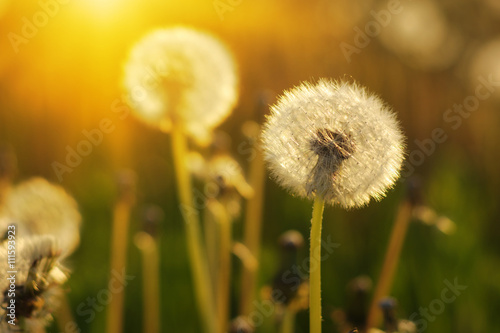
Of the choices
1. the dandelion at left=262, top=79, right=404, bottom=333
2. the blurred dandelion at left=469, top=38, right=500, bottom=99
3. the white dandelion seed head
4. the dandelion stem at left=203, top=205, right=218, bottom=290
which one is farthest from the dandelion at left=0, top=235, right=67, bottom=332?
the blurred dandelion at left=469, top=38, right=500, bottom=99

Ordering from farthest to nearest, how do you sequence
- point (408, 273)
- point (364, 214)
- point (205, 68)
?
point (364, 214) < point (408, 273) < point (205, 68)

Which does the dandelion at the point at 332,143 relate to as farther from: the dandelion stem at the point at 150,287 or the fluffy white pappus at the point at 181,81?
the dandelion stem at the point at 150,287

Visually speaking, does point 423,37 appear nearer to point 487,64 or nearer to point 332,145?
point 487,64

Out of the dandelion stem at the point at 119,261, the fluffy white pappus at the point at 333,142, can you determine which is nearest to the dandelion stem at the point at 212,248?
the dandelion stem at the point at 119,261

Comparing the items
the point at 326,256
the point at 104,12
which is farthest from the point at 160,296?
the point at 104,12

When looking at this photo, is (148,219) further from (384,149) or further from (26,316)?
(384,149)

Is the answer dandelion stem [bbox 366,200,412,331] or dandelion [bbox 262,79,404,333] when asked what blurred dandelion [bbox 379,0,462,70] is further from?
dandelion [bbox 262,79,404,333]
